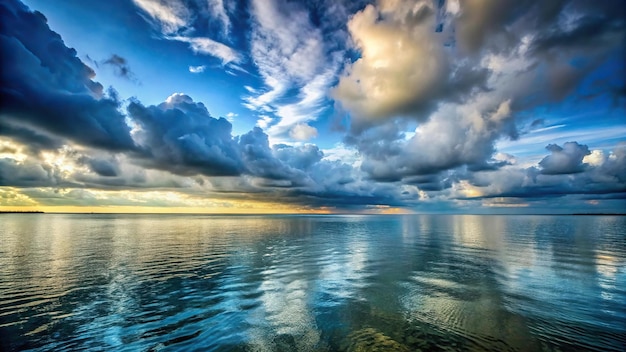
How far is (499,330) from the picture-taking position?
17625mm

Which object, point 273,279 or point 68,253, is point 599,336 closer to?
point 273,279

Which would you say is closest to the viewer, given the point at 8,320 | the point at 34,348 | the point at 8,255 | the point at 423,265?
the point at 34,348

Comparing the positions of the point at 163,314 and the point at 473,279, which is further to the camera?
the point at 473,279

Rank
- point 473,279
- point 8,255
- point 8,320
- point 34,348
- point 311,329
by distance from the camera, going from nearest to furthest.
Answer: point 34,348 < point 311,329 < point 8,320 < point 473,279 < point 8,255

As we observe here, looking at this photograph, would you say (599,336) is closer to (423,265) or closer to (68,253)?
(423,265)

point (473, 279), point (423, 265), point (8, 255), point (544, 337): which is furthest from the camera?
point (8, 255)

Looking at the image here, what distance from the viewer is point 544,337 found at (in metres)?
16.7

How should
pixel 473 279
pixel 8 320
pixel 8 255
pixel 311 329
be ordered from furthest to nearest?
pixel 8 255 < pixel 473 279 < pixel 8 320 < pixel 311 329

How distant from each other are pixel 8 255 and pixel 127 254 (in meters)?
18.8

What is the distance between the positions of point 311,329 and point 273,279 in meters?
14.2

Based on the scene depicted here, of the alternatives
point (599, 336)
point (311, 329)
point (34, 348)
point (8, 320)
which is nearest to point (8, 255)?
point (8, 320)

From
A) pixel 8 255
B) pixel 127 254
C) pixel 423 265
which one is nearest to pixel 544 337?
pixel 423 265

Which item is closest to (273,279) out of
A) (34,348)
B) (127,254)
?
(34,348)

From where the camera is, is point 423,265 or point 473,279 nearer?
point 473,279
